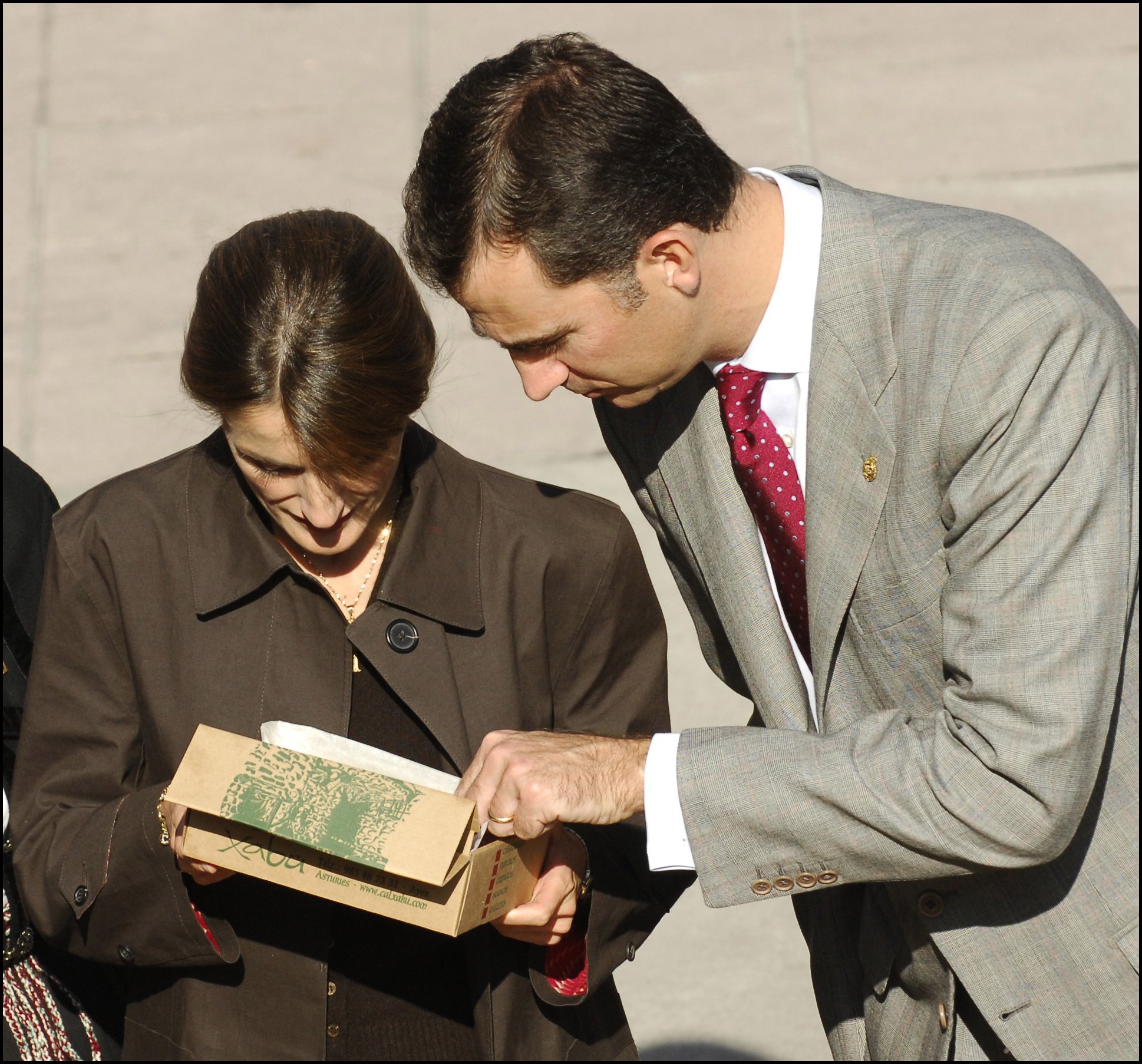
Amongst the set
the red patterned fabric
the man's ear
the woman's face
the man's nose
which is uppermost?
the man's ear

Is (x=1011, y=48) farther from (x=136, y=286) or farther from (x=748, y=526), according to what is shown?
(x=748, y=526)

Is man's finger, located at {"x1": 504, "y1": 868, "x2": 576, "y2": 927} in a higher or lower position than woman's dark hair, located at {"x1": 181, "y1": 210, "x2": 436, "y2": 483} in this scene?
lower

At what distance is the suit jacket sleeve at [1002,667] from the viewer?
1868mm

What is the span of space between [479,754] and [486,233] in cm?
72

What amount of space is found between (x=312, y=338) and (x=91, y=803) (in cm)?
80

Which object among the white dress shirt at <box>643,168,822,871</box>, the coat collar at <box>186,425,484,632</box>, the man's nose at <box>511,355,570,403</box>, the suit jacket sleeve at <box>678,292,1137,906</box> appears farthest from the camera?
the coat collar at <box>186,425,484,632</box>

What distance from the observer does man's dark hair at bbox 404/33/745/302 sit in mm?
2064

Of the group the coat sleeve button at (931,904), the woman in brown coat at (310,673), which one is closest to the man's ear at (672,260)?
the woman in brown coat at (310,673)

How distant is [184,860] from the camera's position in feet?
7.08

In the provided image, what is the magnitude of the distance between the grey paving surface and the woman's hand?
2828mm

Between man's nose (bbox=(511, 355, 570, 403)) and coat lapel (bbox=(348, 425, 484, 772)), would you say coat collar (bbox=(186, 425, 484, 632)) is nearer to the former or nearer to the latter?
coat lapel (bbox=(348, 425, 484, 772))

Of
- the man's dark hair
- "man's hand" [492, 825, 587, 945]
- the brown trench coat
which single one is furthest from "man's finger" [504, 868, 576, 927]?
the man's dark hair

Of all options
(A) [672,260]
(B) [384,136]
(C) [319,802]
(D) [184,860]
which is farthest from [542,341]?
(B) [384,136]

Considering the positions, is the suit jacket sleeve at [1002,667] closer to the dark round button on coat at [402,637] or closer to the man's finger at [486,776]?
the man's finger at [486,776]
